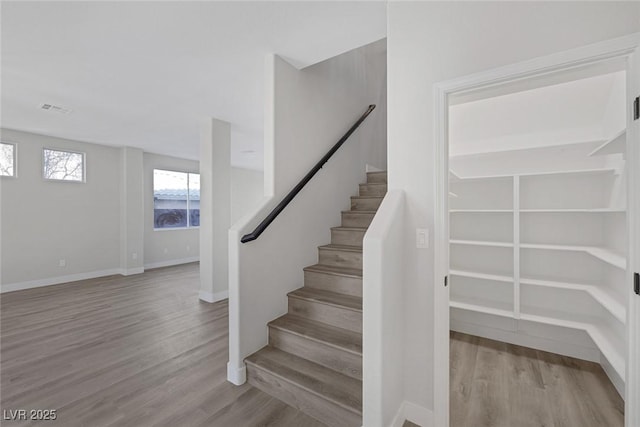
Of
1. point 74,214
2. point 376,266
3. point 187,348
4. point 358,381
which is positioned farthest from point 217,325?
point 74,214

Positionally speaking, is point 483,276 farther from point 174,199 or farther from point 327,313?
point 174,199

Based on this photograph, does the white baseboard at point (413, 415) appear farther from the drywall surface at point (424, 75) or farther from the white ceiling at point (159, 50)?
the white ceiling at point (159, 50)

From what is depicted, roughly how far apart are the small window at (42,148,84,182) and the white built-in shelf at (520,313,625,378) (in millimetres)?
7319

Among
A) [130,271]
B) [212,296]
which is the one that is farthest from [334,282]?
[130,271]

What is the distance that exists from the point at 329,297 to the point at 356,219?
1.07 metres

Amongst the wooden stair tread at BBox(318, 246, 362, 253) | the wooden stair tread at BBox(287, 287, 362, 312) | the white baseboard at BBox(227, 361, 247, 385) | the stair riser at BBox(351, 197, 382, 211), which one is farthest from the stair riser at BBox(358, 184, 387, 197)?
the white baseboard at BBox(227, 361, 247, 385)

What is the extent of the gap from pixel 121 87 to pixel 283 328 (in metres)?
3.09

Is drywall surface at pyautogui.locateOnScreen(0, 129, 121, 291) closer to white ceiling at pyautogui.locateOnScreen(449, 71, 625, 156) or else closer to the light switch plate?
the light switch plate

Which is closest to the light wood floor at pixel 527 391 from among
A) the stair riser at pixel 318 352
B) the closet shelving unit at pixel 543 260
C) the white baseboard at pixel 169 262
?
the closet shelving unit at pixel 543 260

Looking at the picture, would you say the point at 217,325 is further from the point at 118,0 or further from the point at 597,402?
the point at 597,402

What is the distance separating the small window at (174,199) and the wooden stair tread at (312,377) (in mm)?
5674

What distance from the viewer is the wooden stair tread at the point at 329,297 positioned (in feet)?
7.00

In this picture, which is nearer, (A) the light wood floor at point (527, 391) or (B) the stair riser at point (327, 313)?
(A) the light wood floor at point (527, 391)

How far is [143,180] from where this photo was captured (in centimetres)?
613
